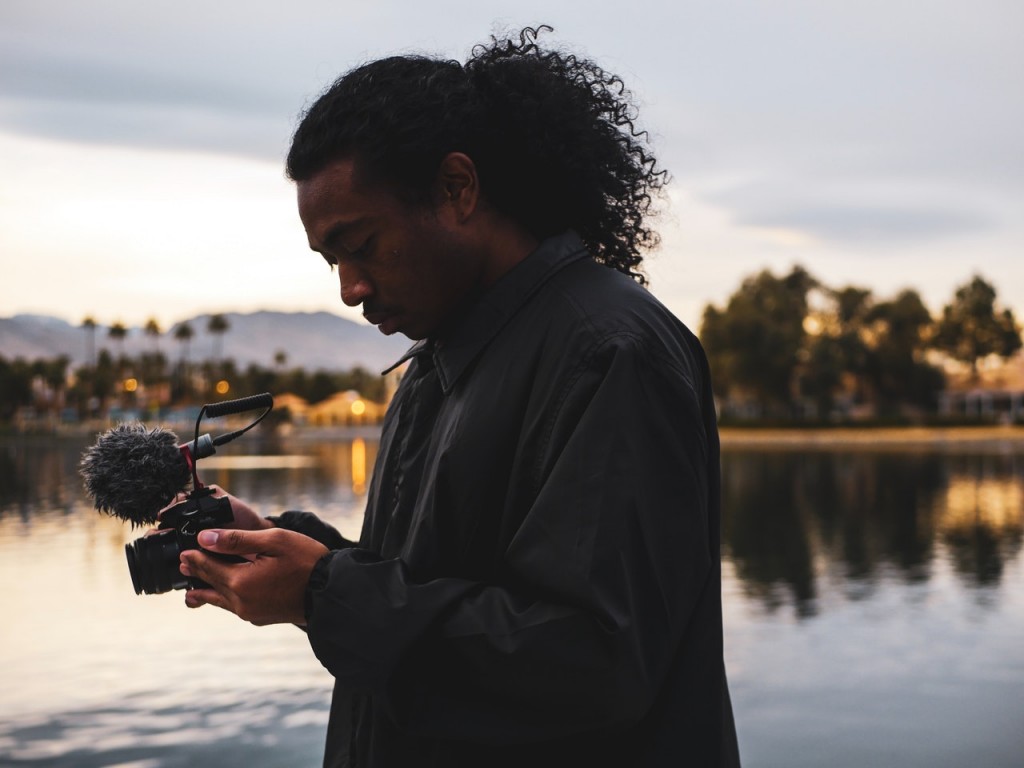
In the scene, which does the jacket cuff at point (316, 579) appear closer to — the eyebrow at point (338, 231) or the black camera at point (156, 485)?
the black camera at point (156, 485)

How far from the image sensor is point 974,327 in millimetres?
90125

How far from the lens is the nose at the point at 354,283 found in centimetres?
167

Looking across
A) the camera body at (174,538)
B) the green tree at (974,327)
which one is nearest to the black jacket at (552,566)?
the camera body at (174,538)

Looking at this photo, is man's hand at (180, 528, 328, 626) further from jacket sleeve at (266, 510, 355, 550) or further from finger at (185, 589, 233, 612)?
jacket sleeve at (266, 510, 355, 550)

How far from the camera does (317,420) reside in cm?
11888

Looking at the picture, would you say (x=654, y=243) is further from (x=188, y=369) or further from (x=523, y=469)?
(x=188, y=369)

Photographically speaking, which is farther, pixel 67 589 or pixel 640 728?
pixel 67 589

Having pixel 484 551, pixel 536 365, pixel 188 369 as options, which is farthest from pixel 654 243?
pixel 188 369

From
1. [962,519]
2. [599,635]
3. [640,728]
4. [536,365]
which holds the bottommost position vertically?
[962,519]

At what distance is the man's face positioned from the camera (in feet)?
5.34

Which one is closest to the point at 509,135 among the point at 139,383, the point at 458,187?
the point at 458,187

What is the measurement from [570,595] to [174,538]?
2.10ft

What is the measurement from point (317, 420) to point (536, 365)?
391 feet

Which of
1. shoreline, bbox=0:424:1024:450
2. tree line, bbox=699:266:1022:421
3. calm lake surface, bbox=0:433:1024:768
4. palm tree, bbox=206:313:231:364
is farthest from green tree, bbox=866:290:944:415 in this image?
palm tree, bbox=206:313:231:364
